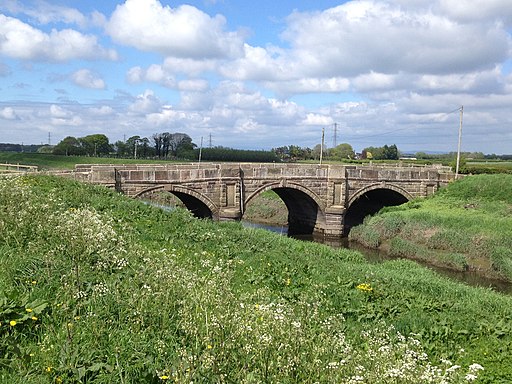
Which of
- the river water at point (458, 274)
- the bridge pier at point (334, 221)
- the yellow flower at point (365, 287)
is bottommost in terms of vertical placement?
the river water at point (458, 274)

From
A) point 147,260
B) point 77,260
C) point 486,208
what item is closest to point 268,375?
point 147,260

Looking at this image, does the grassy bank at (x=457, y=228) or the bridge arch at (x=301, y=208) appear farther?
the bridge arch at (x=301, y=208)

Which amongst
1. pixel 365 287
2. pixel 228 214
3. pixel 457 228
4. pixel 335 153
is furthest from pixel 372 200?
pixel 335 153

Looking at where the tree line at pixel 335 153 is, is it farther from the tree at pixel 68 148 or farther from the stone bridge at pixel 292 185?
the stone bridge at pixel 292 185

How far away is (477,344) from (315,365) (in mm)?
6119

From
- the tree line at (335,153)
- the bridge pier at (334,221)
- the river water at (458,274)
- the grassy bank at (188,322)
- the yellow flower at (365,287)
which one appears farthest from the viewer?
the tree line at (335,153)

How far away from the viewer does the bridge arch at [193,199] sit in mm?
26578

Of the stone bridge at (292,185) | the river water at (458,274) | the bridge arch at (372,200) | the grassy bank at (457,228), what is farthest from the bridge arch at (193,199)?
the bridge arch at (372,200)

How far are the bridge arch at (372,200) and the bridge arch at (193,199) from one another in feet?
40.5

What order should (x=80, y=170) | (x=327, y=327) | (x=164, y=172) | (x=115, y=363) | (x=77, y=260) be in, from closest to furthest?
(x=115, y=363) → (x=327, y=327) → (x=77, y=260) → (x=80, y=170) → (x=164, y=172)

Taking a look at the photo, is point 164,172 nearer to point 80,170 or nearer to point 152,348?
point 80,170

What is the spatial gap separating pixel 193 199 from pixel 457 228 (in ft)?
57.3

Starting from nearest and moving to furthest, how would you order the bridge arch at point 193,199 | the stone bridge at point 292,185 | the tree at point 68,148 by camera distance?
A: the stone bridge at point 292,185 < the bridge arch at point 193,199 < the tree at point 68,148

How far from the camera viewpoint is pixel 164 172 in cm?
2638
